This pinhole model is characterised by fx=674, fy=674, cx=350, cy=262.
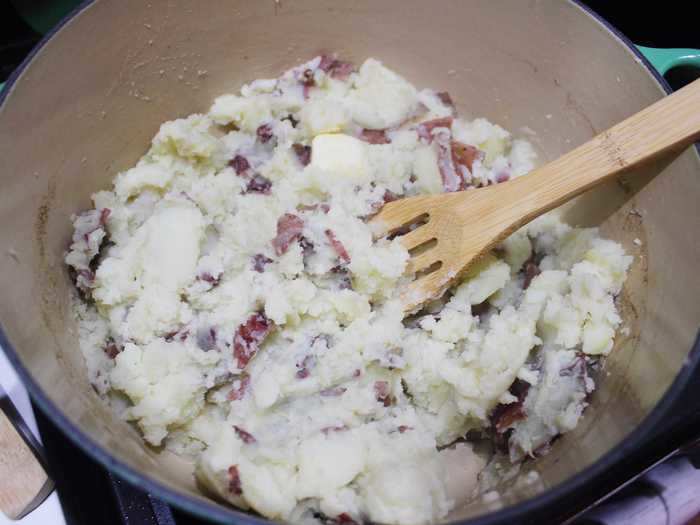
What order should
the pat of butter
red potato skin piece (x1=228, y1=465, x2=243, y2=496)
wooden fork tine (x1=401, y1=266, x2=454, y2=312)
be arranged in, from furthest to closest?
the pat of butter < wooden fork tine (x1=401, y1=266, x2=454, y2=312) < red potato skin piece (x1=228, y1=465, x2=243, y2=496)

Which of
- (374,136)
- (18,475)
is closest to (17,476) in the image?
(18,475)

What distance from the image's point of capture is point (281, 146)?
5.27ft

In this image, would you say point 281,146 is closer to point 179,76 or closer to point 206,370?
point 179,76

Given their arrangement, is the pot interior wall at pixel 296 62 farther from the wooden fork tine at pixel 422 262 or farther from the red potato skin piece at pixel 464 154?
the wooden fork tine at pixel 422 262

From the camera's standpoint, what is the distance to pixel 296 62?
5.62ft

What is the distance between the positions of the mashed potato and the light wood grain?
17 centimetres

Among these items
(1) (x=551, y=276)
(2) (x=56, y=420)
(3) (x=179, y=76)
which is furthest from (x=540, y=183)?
(2) (x=56, y=420)

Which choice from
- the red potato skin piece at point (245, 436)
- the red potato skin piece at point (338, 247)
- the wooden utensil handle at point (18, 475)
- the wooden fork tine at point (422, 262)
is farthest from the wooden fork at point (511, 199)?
the wooden utensil handle at point (18, 475)

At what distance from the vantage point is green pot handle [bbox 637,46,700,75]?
57.2 inches

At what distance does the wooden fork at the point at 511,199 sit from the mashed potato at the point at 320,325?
0.06 metres

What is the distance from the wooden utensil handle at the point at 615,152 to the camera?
1.22 m

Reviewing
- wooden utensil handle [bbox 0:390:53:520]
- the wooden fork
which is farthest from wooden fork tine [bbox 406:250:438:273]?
wooden utensil handle [bbox 0:390:53:520]

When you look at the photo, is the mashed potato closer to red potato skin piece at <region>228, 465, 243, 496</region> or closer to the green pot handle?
red potato skin piece at <region>228, 465, 243, 496</region>

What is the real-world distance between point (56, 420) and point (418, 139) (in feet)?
3.44
